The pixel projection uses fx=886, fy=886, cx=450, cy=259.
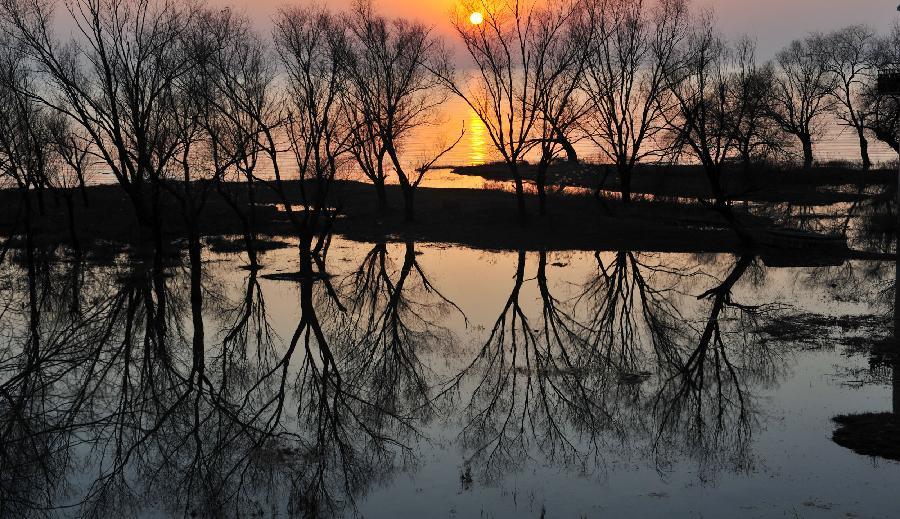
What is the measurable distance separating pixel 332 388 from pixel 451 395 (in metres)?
2.40

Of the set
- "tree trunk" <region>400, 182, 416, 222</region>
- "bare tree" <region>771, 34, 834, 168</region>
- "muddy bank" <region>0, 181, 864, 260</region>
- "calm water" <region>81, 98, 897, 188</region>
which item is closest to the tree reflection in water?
"muddy bank" <region>0, 181, 864, 260</region>

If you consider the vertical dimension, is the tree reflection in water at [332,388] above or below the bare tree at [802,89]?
below

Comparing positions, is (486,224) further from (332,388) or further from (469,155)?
(469,155)

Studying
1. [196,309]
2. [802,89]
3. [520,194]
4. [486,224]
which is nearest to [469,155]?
[802,89]

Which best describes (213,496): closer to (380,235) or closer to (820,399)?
(820,399)

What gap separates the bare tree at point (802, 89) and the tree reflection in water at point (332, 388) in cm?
4507

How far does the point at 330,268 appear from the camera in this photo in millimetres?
31891

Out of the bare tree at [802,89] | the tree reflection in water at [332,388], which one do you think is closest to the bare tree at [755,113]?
the bare tree at [802,89]

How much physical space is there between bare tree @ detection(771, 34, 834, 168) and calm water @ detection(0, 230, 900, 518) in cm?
4265

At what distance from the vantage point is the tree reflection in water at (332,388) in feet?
43.1

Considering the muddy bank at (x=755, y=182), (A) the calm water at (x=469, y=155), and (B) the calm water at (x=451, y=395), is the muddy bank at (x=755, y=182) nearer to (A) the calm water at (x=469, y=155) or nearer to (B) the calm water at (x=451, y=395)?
(A) the calm water at (x=469, y=155)

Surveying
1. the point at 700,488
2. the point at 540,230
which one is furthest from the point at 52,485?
the point at 540,230

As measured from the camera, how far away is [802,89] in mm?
73562

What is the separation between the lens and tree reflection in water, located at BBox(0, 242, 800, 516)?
1314 cm
